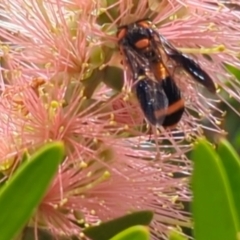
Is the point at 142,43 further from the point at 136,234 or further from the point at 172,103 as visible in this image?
the point at 136,234

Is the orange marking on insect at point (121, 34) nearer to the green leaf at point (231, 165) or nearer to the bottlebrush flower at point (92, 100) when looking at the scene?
the bottlebrush flower at point (92, 100)

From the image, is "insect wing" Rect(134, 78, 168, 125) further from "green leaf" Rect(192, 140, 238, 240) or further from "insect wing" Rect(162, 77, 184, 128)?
"green leaf" Rect(192, 140, 238, 240)

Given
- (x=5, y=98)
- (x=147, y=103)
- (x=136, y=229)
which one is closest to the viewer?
(x=136, y=229)

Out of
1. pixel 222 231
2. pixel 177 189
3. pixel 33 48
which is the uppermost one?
Result: pixel 33 48

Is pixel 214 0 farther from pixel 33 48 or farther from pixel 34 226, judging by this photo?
pixel 34 226

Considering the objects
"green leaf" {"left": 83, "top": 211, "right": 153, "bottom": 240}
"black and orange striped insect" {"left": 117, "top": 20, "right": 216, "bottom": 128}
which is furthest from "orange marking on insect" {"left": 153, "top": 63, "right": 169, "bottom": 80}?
"green leaf" {"left": 83, "top": 211, "right": 153, "bottom": 240}

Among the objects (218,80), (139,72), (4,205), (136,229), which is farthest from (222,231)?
(218,80)

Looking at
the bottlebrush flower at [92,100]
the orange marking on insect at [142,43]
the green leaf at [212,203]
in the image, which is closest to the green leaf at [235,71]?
the bottlebrush flower at [92,100]
